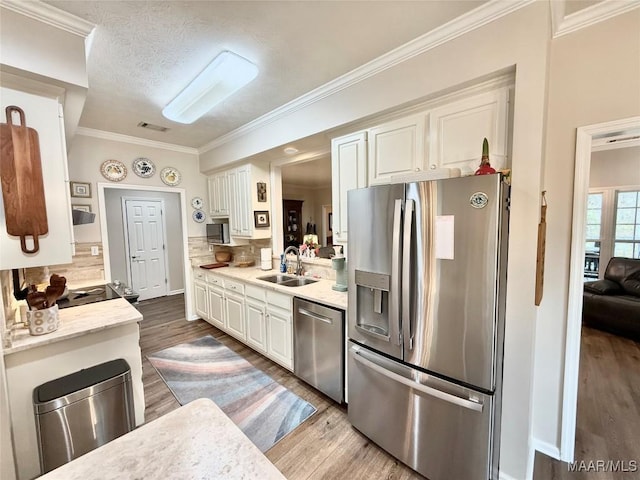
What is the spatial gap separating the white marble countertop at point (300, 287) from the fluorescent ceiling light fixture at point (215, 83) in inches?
69.4

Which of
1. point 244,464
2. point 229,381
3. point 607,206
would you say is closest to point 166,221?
point 229,381

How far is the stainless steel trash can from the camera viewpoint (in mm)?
1489

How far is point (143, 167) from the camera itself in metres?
3.76

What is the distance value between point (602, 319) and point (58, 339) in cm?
566

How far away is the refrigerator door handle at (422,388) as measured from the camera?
1.42 meters

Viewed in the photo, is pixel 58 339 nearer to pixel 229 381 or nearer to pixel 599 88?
pixel 229 381

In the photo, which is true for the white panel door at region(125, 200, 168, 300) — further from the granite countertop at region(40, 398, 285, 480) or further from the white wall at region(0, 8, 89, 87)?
the granite countertop at region(40, 398, 285, 480)

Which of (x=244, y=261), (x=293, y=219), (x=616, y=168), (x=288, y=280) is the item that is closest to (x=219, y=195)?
(x=244, y=261)

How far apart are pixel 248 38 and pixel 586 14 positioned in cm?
198

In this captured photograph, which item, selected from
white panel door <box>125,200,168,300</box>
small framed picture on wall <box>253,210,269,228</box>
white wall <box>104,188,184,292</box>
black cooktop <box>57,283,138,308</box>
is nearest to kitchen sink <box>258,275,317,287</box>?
small framed picture on wall <box>253,210,269,228</box>

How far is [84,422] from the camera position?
1.58 m

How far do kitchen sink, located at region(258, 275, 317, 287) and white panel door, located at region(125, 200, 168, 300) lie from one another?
3.69 m

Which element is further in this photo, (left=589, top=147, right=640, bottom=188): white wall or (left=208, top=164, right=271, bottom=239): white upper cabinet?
(left=589, top=147, right=640, bottom=188): white wall

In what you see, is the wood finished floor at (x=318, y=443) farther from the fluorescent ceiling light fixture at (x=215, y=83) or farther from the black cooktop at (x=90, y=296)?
the fluorescent ceiling light fixture at (x=215, y=83)
